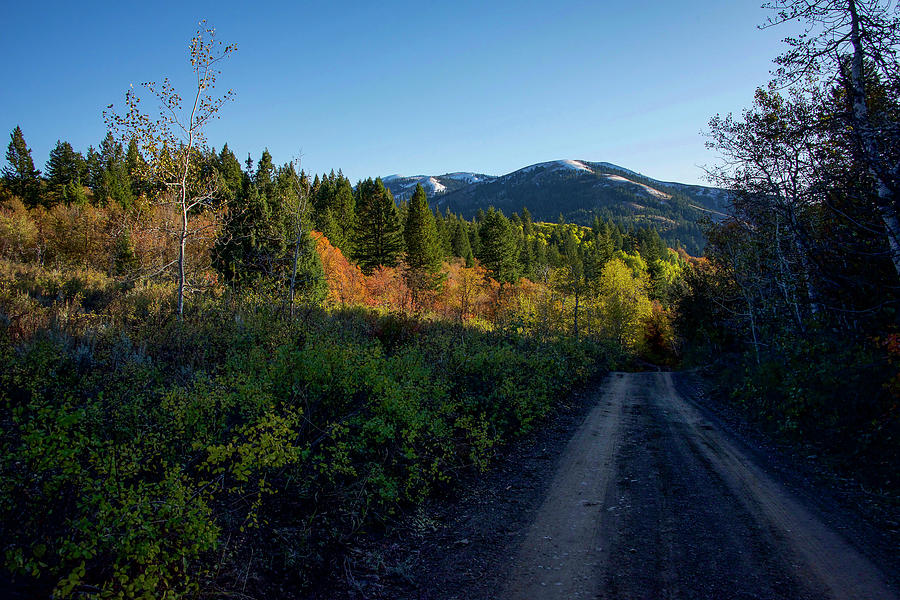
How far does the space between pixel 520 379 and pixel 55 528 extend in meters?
9.42

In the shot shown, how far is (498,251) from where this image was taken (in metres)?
55.0

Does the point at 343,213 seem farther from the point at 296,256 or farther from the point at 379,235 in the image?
the point at 296,256

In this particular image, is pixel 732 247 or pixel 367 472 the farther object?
pixel 732 247

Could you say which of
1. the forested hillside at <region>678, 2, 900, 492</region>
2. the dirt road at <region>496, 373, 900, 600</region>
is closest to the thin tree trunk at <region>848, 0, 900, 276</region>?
the forested hillside at <region>678, 2, 900, 492</region>

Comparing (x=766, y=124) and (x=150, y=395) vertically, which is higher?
(x=766, y=124)

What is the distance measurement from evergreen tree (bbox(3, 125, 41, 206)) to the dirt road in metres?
75.7

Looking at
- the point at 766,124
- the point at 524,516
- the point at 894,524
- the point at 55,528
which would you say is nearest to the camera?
the point at 55,528

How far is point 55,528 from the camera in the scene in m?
3.06

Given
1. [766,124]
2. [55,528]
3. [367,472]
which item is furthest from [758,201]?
[55,528]

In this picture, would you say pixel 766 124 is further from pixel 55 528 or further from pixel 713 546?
pixel 55 528

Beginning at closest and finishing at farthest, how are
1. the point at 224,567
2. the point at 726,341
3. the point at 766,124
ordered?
1. the point at 224,567
2. the point at 766,124
3. the point at 726,341

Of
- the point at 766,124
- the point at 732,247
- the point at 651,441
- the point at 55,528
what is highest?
the point at 766,124

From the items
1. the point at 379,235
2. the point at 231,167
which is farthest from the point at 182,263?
the point at 231,167

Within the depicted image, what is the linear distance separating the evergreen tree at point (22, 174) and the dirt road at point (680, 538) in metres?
75.7
